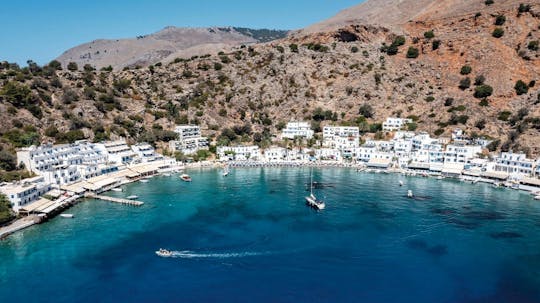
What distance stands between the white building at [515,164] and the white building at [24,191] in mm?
78044

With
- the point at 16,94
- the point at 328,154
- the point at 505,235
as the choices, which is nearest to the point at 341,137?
the point at 328,154

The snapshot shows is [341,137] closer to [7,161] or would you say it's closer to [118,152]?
[118,152]

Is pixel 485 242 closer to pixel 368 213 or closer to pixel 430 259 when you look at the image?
pixel 430 259

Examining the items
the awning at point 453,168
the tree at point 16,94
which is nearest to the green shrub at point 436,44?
the awning at point 453,168

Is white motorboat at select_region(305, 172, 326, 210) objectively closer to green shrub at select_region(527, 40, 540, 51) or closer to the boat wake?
the boat wake

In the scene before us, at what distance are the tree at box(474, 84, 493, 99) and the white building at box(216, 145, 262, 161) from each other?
5657 cm

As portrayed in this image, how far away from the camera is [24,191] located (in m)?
55.0

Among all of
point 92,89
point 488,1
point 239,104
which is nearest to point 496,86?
point 488,1

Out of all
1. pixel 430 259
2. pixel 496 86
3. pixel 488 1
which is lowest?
pixel 430 259

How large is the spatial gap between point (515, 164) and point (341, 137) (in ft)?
122

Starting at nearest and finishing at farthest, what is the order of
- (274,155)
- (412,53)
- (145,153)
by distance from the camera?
(145,153) → (274,155) → (412,53)

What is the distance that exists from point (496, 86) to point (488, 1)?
122 ft

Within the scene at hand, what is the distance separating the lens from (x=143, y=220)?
55.4 meters

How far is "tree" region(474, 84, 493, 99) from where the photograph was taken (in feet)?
337
